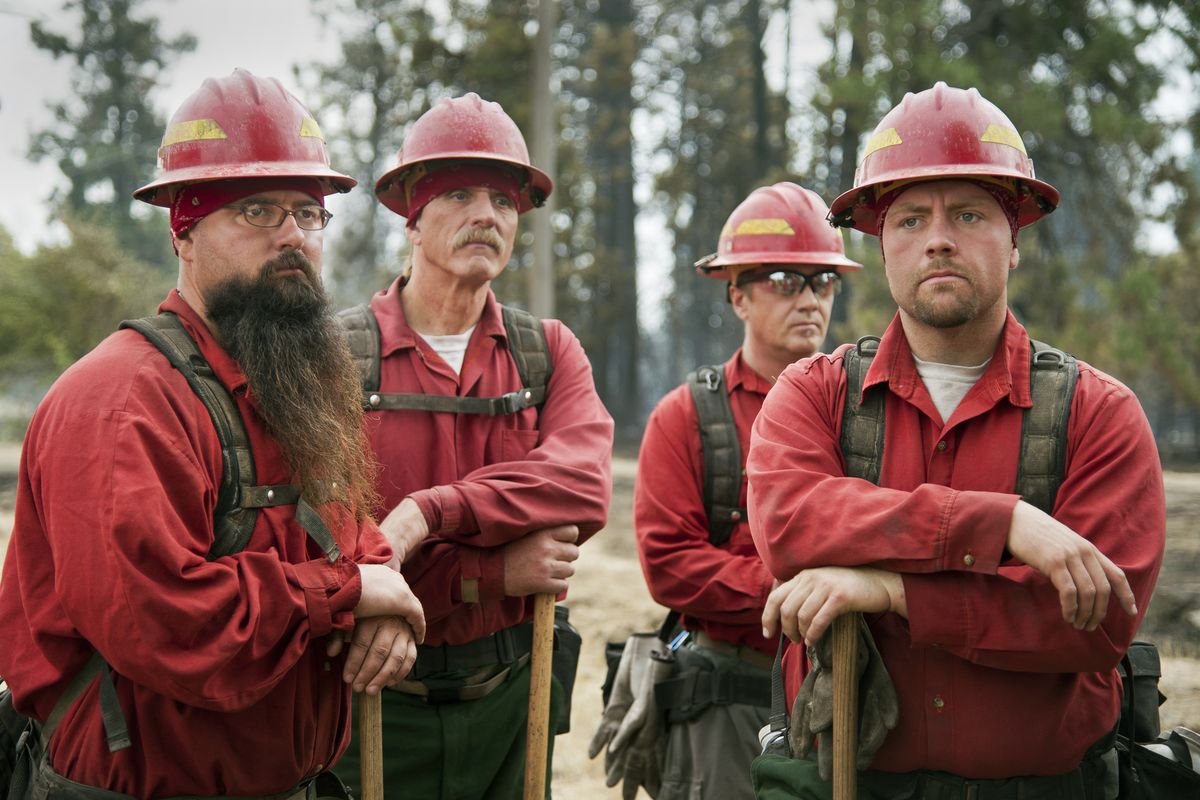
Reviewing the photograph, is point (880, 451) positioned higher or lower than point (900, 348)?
lower

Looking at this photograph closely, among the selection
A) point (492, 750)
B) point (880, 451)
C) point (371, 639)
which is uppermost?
point (880, 451)

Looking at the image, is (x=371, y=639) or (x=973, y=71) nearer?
(x=371, y=639)

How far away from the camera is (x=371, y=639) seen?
267cm

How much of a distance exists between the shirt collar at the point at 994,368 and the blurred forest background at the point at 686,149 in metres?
10.7

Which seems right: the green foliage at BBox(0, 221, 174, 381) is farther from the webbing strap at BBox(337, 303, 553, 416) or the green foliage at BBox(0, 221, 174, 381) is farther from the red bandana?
the red bandana

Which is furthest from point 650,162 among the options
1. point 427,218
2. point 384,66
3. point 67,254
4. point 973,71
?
point 427,218

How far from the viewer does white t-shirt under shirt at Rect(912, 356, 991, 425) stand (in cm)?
274

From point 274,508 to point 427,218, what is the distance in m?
1.59

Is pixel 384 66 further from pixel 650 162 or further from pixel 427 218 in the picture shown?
pixel 427 218

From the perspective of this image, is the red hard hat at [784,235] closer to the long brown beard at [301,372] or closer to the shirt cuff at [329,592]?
the long brown beard at [301,372]

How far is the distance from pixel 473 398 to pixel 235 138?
122 cm

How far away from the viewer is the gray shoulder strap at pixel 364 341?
367 cm

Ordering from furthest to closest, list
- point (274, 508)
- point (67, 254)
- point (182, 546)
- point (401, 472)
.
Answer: point (67, 254), point (401, 472), point (274, 508), point (182, 546)

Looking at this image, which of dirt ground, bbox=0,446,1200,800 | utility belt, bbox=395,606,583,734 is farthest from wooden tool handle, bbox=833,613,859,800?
dirt ground, bbox=0,446,1200,800
